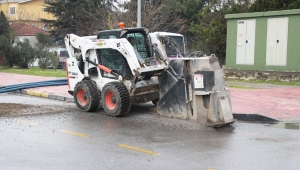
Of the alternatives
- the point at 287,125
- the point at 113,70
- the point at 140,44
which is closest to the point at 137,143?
the point at 113,70

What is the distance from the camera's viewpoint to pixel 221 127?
9492 millimetres

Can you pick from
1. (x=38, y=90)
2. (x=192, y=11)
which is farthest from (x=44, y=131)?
(x=192, y=11)

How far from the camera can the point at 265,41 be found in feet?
66.6

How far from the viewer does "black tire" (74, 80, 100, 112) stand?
1135cm

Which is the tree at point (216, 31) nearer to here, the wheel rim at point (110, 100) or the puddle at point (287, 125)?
the wheel rim at point (110, 100)

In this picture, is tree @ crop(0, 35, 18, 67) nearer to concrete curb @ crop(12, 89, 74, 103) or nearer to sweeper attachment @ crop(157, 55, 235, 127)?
concrete curb @ crop(12, 89, 74, 103)

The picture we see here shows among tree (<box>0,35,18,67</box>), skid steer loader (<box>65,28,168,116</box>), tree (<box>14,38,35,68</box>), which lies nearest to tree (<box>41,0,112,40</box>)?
tree (<box>14,38,35,68</box>)

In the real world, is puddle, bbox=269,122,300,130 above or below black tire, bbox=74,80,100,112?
below

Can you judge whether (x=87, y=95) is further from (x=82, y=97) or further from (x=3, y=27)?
(x=3, y=27)

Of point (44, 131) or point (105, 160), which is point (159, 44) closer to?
point (44, 131)

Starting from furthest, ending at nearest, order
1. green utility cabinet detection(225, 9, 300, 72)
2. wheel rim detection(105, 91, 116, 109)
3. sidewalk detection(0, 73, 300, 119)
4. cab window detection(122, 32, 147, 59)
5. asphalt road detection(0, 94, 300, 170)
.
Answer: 1. green utility cabinet detection(225, 9, 300, 72)
2. cab window detection(122, 32, 147, 59)
3. sidewalk detection(0, 73, 300, 119)
4. wheel rim detection(105, 91, 116, 109)
5. asphalt road detection(0, 94, 300, 170)

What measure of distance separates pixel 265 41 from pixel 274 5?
3.11 meters

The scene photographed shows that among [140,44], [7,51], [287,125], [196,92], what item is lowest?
[287,125]

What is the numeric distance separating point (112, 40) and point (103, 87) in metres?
1.31
